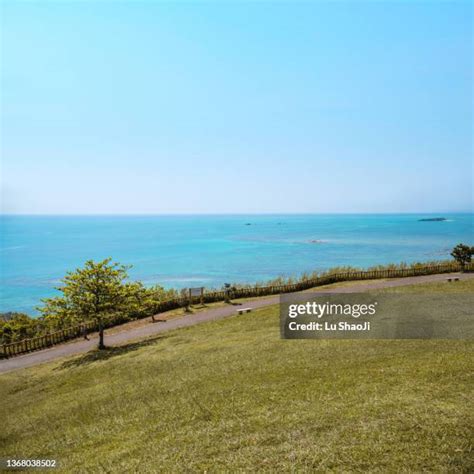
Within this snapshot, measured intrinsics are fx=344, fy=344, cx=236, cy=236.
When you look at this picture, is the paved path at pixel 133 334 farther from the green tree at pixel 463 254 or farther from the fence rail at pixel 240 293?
the green tree at pixel 463 254

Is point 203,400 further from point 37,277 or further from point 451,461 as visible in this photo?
point 37,277

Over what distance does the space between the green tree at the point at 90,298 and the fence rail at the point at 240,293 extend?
2553 millimetres

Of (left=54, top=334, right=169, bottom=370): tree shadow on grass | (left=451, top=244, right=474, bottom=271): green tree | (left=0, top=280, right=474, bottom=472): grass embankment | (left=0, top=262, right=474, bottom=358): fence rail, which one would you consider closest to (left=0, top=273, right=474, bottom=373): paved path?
(left=0, top=262, right=474, bottom=358): fence rail

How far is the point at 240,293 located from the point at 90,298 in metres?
13.7

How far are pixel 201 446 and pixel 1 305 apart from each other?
186 feet

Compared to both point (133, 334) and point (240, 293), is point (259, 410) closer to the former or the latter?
point (133, 334)

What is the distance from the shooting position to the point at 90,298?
1842 centimetres

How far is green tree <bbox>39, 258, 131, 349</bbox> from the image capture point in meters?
18.3

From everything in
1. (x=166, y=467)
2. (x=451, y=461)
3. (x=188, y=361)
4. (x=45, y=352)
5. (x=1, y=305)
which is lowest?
(x=1, y=305)

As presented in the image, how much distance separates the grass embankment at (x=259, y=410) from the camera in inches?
249

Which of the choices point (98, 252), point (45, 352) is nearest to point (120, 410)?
point (45, 352)

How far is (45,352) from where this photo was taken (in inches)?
775

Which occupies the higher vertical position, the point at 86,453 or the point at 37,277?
the point at 86,453

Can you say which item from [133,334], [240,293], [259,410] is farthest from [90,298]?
[240,293]
